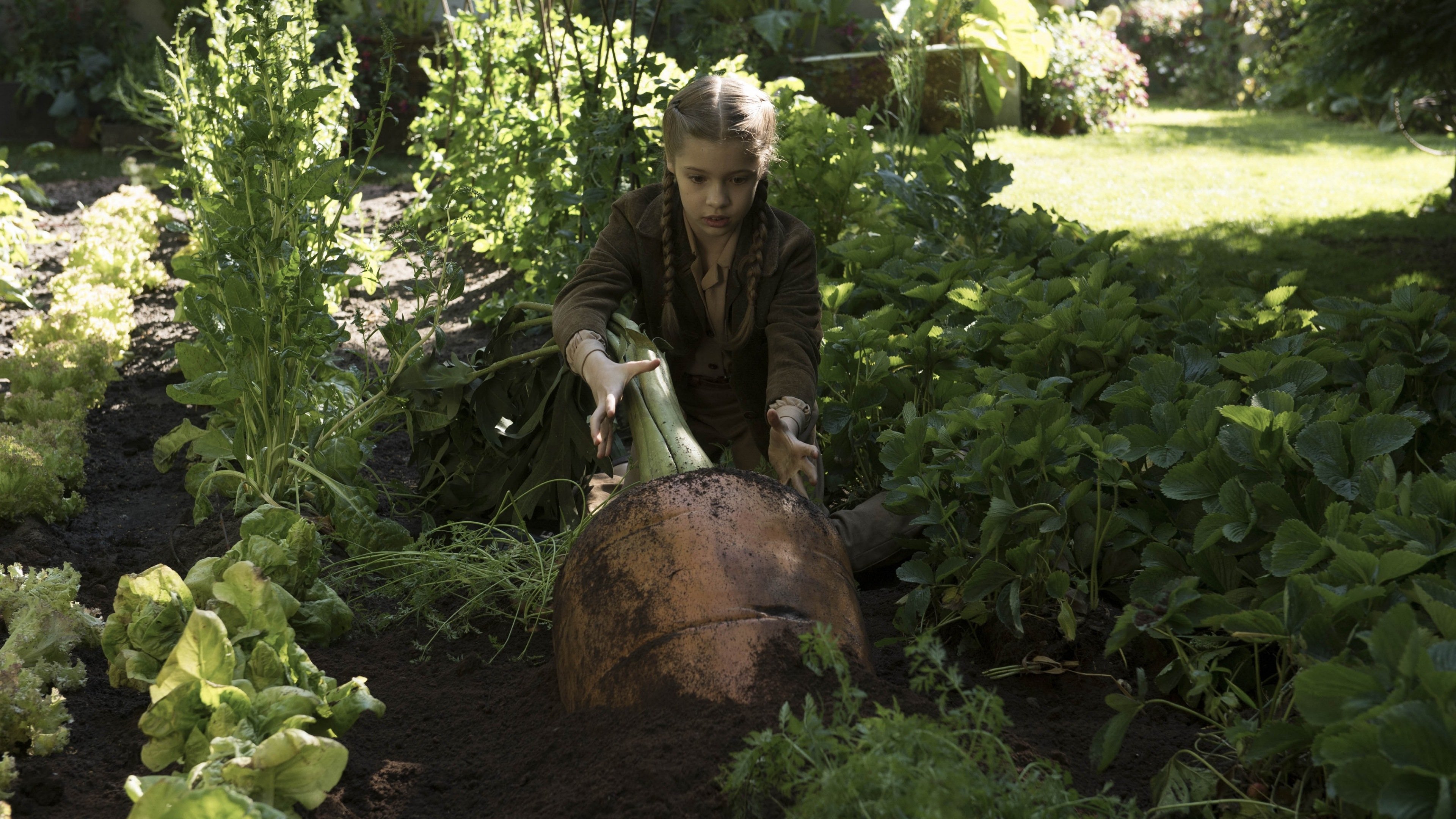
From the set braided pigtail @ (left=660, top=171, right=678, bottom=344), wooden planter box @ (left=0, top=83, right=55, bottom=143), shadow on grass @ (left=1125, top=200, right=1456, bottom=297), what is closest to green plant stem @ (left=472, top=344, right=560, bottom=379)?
braided pigtail @ (left=660, top=171, right=678, bottom=344)

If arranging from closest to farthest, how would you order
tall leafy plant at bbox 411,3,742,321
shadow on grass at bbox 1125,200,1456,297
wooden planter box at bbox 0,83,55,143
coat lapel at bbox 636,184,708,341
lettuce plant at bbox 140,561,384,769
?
lettuce plant at bbox 140,561,384,769 < coat lapel at bbox 636,184,708,341 < tall leafy plant at bbox 411,3,742,321 < shadow on grass at bbox 1125,200,1456,297 < wooden planter box at bbox 0,83,55,143

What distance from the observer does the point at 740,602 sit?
1.70 m

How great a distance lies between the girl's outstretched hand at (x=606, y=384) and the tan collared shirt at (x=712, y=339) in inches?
1.6

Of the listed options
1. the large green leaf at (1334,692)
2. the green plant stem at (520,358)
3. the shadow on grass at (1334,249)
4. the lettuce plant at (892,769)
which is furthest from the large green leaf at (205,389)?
the shadow on grass at (1334,249)

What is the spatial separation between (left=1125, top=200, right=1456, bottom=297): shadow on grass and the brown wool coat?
8.74 ft

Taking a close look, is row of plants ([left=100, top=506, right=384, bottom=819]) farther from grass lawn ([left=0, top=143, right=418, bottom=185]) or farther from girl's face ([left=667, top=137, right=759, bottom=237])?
grass lawn ([left=0, top=143, right=418, bottom=185])

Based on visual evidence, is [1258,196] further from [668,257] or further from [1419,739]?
[1419,739]

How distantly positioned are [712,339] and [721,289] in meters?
0.22

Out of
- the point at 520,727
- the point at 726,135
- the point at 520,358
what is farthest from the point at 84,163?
the point at 520,727

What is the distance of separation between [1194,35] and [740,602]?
17404mm

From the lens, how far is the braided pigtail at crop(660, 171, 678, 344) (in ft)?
8.20

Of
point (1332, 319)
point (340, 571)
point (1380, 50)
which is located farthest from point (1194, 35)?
point (340, 571)

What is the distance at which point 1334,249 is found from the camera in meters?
5.74

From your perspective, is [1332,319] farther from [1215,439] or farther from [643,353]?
[643,353]
